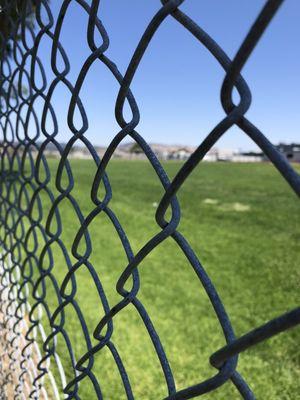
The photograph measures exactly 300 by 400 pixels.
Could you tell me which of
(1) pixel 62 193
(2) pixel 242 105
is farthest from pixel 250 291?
(2) pixel 242 105

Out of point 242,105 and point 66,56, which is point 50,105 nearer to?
point 66,56

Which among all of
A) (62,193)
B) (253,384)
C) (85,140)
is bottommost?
(253,384)

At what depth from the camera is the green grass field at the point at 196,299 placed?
315cm

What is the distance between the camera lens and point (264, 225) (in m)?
9.16

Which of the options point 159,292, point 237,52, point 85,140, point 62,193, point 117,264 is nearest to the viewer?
point 237,52

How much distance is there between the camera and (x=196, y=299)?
186 inches

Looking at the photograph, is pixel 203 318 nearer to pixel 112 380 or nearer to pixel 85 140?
pixel 112 380

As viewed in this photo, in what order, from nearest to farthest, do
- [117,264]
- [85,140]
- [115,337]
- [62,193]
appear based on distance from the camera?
[85,140], [62,193], [115,337], [117,264]

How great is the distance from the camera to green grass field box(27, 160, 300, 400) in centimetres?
315

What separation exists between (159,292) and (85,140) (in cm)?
411

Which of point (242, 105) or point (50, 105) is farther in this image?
point (50, 105)

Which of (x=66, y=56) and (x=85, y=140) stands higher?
(x=66, y=56)

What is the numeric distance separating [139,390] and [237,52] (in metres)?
2.93

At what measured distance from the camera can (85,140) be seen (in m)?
0.98
